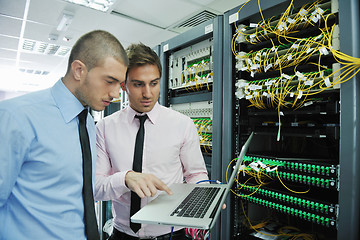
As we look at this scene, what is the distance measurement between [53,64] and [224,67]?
5.51m

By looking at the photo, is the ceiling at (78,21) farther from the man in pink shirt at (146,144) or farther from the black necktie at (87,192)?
the black necktie at (87,192)

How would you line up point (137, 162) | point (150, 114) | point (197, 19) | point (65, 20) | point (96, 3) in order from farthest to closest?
point (197, 19) → point (65, 20) → point (96, 3) → point (150, 114) → point (137, 162)

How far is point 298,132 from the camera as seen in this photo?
1116 mm

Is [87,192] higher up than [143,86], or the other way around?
[143,86]

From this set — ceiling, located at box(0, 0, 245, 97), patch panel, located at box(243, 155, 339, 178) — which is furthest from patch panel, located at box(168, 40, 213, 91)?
ceiling, located at box(0, 0, 245, 97)

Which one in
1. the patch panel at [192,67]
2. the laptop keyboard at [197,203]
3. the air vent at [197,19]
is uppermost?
the air vent at [197,19]

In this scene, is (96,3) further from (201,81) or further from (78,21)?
(201,81)

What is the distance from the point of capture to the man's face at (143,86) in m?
1.09

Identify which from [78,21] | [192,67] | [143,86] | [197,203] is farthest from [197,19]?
[197,203]

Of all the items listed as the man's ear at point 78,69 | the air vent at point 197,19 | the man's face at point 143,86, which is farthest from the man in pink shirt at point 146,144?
the air vent at point 197,19

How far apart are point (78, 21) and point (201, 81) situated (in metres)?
2.82

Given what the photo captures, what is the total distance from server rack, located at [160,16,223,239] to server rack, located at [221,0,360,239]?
0.22 ft

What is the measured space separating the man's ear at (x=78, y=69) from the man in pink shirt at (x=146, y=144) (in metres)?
0.28

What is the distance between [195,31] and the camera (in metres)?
→ 1.59
